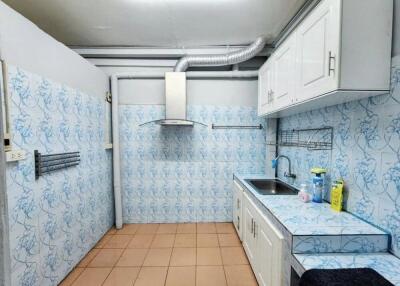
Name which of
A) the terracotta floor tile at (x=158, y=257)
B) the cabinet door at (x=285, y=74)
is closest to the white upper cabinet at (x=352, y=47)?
the cabinet door at (x=285, y=74)

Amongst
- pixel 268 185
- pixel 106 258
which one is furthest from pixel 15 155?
pixel 268 185

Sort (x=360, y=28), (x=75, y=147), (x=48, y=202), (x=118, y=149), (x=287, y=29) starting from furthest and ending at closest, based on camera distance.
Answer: (x=118, y=149)
(x=287, y=29)
(x=75, y=147)
(x=48, y=202)
(x=360, y=28)

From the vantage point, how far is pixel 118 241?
8.78 feet

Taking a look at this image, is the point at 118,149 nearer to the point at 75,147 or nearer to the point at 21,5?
the point at 75,147

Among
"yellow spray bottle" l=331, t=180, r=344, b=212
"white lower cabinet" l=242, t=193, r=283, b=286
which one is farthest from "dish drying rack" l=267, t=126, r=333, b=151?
"white lower cabinet" l=242, t=193, r=283, b=286

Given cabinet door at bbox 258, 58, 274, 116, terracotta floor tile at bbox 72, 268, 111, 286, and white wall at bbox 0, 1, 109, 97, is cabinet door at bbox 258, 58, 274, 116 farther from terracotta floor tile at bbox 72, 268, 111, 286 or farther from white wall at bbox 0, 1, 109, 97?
terracotta floor tile at bbox 72, 268, 111, 286

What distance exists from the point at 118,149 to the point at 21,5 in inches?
69.4

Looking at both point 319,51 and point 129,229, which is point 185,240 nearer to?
point 129,229

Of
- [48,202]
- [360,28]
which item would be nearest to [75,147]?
[48,202]

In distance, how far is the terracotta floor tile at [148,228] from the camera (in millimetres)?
2902

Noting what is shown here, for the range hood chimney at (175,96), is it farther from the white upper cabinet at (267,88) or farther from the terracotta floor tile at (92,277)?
the terracotta floor tile at (92,277)

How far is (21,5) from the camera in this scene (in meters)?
1.99

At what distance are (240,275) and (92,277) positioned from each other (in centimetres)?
140

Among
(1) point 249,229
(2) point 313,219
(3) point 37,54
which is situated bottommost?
(1) point 249,229
